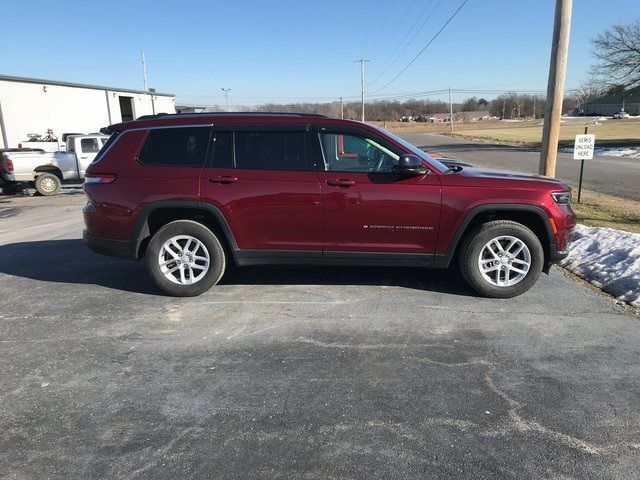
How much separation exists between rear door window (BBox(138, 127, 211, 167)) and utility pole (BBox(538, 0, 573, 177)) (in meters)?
6.71

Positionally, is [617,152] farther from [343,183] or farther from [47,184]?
[343,183]

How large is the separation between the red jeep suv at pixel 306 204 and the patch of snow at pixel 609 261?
960 mm

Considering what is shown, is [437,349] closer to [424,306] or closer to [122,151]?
[424,306]

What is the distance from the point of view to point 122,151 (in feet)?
17.5

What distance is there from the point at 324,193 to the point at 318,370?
1.95 meters

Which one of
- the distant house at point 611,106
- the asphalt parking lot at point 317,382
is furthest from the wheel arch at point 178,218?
the distant house at point 611,106

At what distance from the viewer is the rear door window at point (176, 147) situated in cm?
525

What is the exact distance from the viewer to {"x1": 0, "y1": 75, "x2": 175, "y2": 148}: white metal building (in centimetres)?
2544

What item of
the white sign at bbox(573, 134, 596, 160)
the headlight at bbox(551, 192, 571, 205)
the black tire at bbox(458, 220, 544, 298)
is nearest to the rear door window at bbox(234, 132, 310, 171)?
the black tire at bbox(458, 220, 544, 298)

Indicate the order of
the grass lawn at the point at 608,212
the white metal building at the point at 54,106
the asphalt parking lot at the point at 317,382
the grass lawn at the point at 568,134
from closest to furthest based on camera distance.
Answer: the asphalt parking lot at the point at 317,382 → the grass lawn at the point at 608,212 → the white metal building at the point at 54,106 → the grass lawn at the point at 568,134

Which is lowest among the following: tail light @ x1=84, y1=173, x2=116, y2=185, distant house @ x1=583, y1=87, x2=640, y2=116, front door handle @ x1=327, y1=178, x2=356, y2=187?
front door handle @ x1=327, y1=178, x2=356, y2=187

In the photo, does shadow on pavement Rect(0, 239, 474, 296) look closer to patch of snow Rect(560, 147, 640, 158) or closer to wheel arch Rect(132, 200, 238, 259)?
wheel arch Rect(132, 200, 238, 259)

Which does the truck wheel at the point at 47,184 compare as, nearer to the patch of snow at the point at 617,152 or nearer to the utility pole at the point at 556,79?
the utility pole at the point at 556,79

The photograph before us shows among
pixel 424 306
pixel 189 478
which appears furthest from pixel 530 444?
pixel 424 306
